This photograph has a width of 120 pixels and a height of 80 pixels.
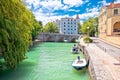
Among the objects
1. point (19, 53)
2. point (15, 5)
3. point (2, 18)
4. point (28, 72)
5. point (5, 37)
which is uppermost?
point (15, 5)

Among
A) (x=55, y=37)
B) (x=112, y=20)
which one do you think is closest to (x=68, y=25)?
(x=55, y=37)

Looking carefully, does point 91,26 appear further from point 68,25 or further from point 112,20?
point 68,25

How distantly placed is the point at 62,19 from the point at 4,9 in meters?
→ 141

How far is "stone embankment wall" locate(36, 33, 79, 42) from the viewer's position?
301 ft

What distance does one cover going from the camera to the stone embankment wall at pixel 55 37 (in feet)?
301

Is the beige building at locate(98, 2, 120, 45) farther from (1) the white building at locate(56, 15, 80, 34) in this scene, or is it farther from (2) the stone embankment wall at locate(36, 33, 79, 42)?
(1) the white building at locate(56, 15, 80, 34)

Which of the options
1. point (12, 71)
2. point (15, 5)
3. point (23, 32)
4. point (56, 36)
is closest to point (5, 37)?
point (15, 5)

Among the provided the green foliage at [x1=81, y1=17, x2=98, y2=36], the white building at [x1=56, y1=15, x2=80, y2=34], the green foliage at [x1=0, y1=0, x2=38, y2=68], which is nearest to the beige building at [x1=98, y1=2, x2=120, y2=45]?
the green foliage at [x1=81, y1=17, x2=98, y2=36]

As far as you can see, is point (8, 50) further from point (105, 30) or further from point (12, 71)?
point (105, 30)

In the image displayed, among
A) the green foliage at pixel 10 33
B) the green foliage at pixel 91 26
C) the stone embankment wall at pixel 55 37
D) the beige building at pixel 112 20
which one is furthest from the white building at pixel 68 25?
the green foliage at pixel 10 33

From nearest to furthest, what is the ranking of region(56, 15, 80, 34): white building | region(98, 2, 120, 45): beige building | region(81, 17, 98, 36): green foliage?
region(98, 2, 120, 45): beige building → region(81, 17, 98, 36): green foliage → region(56, 15, 80, 34): white building

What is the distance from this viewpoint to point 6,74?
1991 centimetres

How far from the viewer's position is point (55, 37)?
307 feet

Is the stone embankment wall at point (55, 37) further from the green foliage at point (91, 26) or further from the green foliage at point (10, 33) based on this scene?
the green foliage at point (10, 33)
